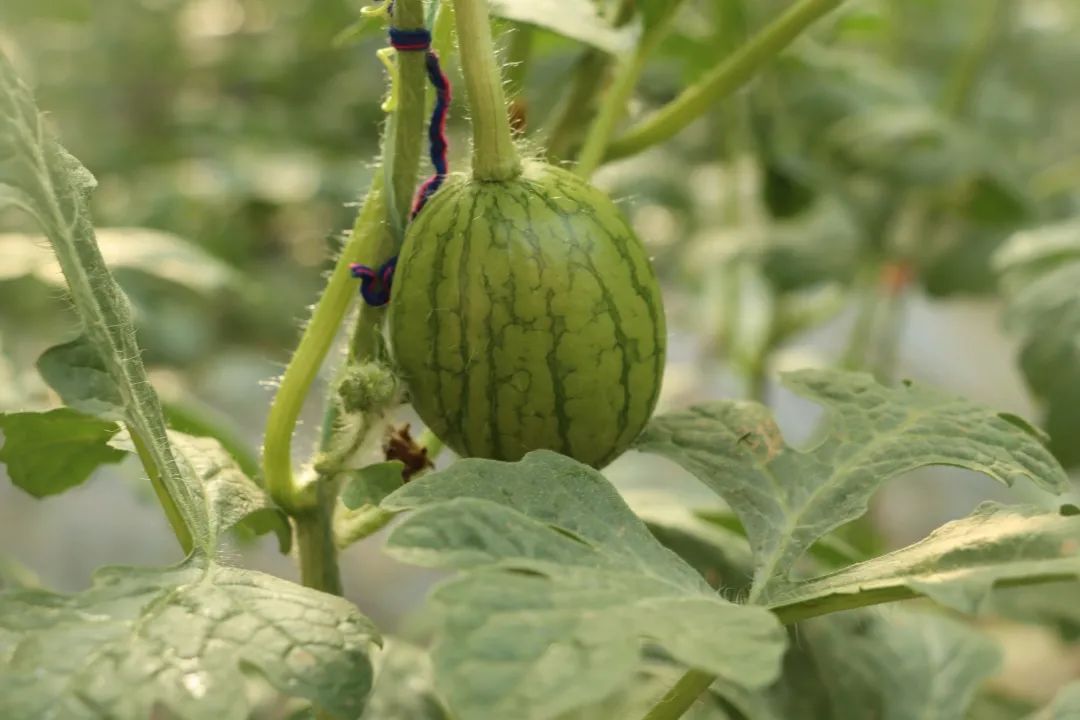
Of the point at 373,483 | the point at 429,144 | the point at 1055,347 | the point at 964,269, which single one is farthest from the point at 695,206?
the point at 373,483

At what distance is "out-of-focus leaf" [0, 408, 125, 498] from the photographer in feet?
2.41

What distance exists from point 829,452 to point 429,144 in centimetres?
37

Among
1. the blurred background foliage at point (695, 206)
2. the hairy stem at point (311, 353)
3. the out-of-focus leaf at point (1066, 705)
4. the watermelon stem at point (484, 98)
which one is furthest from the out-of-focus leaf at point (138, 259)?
the out-of-focus leaf at point (1066, 705)

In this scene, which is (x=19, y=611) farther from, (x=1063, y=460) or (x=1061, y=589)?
(x=1063, y=460)

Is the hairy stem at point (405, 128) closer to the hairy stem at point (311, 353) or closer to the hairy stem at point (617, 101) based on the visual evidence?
the hairy stem at point (311, 353)

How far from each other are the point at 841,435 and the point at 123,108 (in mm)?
3390

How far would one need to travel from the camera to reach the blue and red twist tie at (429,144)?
687 mm

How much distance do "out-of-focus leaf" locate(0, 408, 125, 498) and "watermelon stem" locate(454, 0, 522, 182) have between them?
1.04 ft

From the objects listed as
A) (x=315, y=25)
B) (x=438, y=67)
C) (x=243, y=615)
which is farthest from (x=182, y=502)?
(x=315, y=25)

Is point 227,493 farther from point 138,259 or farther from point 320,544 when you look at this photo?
point 138,259

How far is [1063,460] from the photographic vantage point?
1.24 m

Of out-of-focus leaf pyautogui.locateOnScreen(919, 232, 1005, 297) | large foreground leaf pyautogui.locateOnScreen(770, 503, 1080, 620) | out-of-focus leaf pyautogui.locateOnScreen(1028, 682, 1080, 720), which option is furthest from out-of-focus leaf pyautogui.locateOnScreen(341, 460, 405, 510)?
out-of-focus leaf pyautogui.locateOnScreen(919, 232, 1005, 297)

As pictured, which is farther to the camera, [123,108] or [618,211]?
[123,108]

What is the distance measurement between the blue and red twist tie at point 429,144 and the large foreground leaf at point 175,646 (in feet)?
0.71
